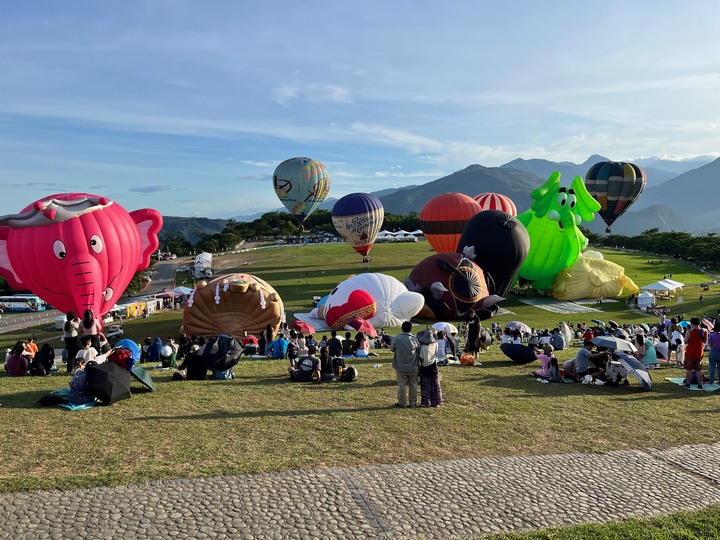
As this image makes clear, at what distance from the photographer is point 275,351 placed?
15.8 metres

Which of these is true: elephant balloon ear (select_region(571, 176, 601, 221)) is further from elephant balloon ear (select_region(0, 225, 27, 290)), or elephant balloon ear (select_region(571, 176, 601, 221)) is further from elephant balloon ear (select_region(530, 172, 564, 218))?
elephant balloon ear (select_region(0, 225, 27, 290))

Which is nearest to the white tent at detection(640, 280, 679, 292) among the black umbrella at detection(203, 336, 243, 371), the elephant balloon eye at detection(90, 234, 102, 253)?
the black umbrella at detection(203, 336, 243, 371)

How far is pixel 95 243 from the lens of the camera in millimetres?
18938

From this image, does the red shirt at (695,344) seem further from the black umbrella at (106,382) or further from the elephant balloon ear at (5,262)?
the elephant balloon ear at (5,262)

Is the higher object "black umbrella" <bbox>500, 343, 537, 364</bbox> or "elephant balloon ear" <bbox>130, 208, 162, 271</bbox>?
"elephant balloon ear" <bbox>130, 208, 162, 271</bbox>

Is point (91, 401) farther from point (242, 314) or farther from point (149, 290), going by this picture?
point (149, 290)

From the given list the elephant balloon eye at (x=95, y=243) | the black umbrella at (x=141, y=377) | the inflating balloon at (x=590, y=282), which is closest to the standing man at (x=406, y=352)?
the black umbrella at (x=141, y=377)

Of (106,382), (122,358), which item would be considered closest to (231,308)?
(122,358)

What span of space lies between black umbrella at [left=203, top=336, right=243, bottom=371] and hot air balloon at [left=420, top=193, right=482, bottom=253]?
1350 inches

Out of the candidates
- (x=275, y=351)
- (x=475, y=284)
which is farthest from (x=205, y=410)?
(x=475, y=284)

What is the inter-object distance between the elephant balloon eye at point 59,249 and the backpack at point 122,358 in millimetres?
10066

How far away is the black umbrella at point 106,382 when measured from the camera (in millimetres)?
9336

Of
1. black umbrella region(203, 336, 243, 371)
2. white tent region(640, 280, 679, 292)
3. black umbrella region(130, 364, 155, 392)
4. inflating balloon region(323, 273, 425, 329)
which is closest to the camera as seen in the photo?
black umbrella region(130, 364, 155, 392)

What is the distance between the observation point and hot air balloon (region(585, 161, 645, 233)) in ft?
173
